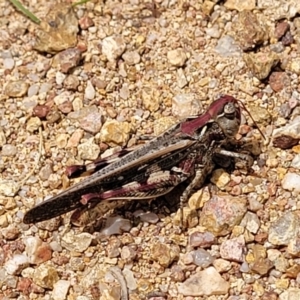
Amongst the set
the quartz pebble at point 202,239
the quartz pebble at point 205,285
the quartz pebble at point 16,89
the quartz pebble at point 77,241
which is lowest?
the quartz pebble at point 205,285

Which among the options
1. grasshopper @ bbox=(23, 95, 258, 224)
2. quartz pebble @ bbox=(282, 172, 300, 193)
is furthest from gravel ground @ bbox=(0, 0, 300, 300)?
grasshopper @ bbox=(23, 95, 258, 224)

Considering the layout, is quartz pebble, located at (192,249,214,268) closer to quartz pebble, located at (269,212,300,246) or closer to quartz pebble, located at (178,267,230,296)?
quartz pebble, located at (178,267,230,296)

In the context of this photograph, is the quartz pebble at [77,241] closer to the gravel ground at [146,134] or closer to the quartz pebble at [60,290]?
the gravel ground at [146,134]

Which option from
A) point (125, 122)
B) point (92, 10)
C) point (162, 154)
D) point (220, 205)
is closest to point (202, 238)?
point (220, 205)

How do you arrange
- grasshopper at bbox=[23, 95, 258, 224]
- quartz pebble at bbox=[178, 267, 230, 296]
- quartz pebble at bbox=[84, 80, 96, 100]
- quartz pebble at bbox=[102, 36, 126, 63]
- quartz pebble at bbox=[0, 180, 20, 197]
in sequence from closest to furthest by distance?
quartz pebble at bbox=[178, 267, 230, 296] → grasshopper at bbox=[23, 95, 258, 224] → quartz pebble at bbox=[0, 180, 20, 197] → quartz pebble at bbox=[84, 80, 96, 100] → quartz pebble at bbox=[102, 36, 126, 63]

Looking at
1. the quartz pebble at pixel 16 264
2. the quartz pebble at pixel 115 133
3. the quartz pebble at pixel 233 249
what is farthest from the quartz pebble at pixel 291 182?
the quartz pebble at pixel 16 264

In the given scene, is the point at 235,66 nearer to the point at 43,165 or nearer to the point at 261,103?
the point at 261,103

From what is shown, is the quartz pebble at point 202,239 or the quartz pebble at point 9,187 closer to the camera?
the quartz pebble at point 202,239

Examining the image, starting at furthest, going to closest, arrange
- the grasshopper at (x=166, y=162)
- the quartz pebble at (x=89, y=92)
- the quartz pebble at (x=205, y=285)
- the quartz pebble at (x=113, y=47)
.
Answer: the quartz pebble at (x=113, y=47) → the quartz pebble at (x=89, y=92) → the grasshopper at (x=166, y=162) → the quartz pebble at (x=205, y=285)
